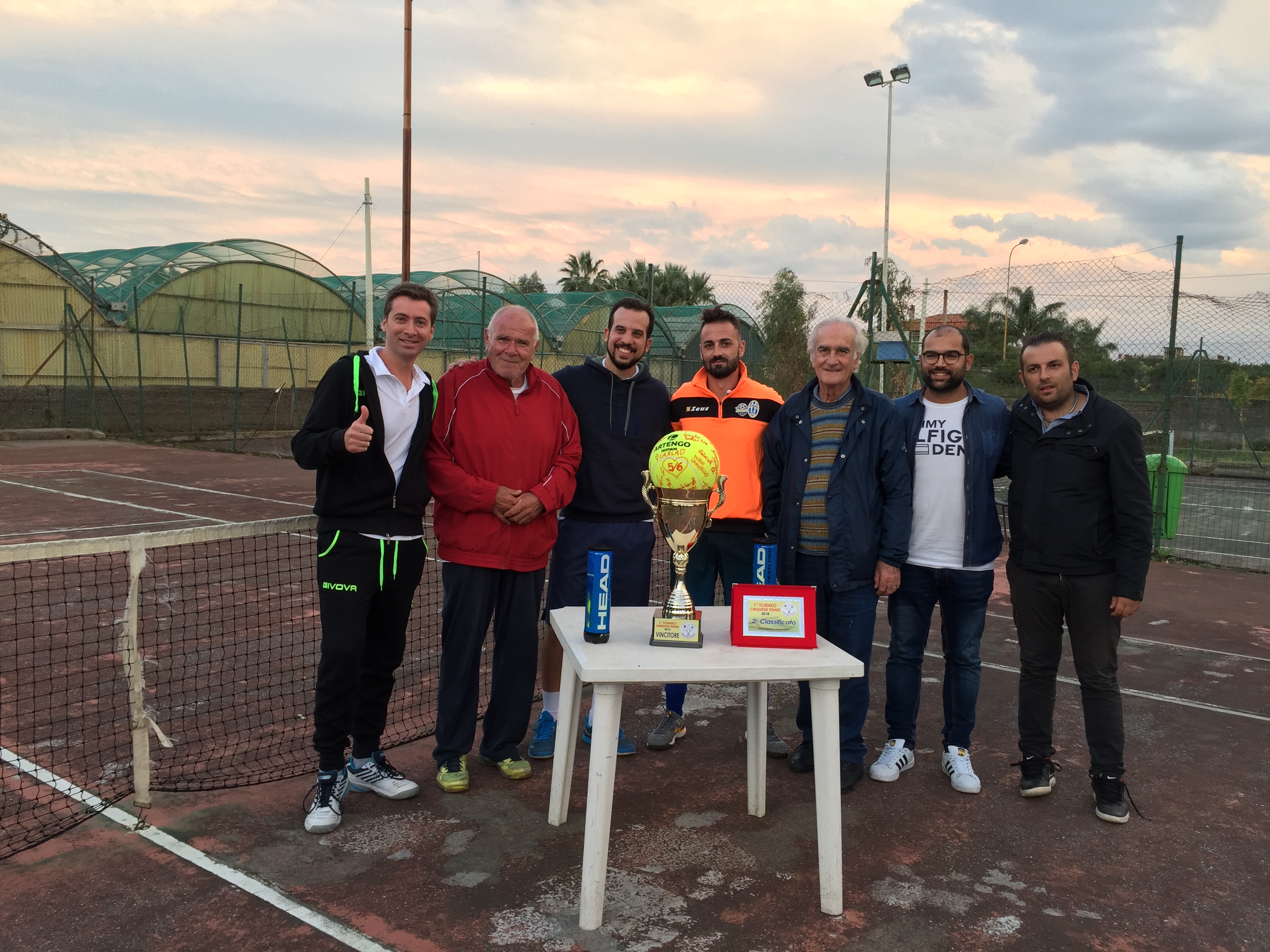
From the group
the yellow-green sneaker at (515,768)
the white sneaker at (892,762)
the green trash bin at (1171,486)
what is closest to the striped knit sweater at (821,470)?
the white sneaker at (892,762)

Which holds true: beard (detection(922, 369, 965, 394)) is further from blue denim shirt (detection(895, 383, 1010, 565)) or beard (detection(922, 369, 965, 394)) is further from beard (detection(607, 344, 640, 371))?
beard (detection(607, 344, 640, 371))

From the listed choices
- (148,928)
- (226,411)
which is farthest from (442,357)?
(148,928)

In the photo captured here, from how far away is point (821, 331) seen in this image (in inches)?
168

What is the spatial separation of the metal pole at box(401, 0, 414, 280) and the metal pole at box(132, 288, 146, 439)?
8289 mm

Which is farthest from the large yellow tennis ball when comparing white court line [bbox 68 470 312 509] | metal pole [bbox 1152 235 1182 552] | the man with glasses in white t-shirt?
white court line [bbox 68 470 312 509]

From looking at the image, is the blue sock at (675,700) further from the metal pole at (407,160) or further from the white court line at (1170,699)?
the metal pole at (407,160)

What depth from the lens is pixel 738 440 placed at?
15.1 feet

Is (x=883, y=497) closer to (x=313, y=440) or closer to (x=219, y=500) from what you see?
(x=313, y=440)

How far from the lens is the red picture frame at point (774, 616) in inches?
136

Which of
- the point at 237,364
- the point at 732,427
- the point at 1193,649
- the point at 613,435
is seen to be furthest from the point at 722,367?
the point at 237,364

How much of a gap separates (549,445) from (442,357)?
26593mm

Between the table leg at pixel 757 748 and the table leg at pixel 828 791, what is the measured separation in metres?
0.63

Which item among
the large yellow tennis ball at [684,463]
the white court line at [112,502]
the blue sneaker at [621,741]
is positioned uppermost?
the large yellow tennis ball at [684,463]

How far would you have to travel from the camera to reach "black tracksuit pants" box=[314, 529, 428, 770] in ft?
12.4
